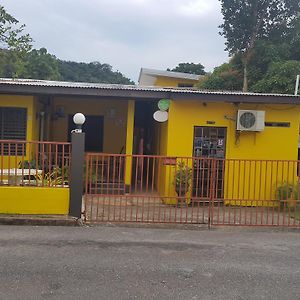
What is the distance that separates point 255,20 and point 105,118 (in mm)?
15102

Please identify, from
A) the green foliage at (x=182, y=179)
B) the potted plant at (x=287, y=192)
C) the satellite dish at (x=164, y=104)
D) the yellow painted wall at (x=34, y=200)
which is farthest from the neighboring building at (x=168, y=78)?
the yellow painted wall at (x=34, y=200)

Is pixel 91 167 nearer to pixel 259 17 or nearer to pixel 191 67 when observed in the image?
pixel 259 17

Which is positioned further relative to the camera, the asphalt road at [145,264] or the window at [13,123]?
the window at [13,123]

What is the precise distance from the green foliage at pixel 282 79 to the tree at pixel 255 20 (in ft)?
13.0

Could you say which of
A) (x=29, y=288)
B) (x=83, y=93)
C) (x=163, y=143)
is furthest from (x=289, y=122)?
(x=29, y=288)

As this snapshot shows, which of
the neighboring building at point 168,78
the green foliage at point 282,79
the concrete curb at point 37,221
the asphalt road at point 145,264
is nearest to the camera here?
the asphalt road at point 145,264

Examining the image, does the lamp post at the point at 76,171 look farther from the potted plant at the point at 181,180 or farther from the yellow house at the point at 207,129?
the potted plant at the point at 181,180

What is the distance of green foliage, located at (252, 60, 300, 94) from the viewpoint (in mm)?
20828

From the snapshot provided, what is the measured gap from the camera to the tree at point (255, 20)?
86.8 feet

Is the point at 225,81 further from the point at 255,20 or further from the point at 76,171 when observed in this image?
the point at 76,171

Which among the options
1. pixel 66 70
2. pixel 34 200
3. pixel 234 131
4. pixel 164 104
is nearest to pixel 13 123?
pixel 164 104

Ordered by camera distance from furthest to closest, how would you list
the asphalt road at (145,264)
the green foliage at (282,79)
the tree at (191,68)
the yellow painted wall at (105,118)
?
1. the tree at (191,68)
2. the green foliage at (282,79)
3. the yellow painted wall at (105,118)
4. the asphalt road at (145,264)

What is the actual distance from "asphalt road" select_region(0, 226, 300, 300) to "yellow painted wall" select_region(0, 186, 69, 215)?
1.97ft

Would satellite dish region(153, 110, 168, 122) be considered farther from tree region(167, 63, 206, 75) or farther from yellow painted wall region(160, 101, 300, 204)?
tree region(167, 63, 206, 75)
